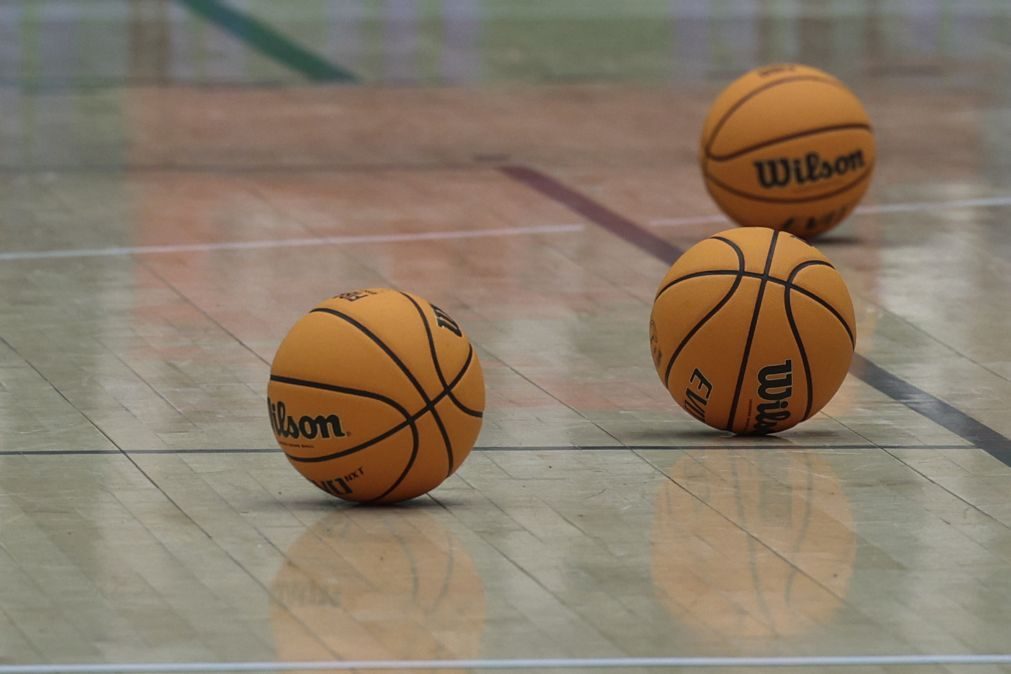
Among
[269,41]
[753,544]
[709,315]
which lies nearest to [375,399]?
[753,544]

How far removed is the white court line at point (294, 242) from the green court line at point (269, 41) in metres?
6.94

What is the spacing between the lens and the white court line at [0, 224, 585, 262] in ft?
50.8

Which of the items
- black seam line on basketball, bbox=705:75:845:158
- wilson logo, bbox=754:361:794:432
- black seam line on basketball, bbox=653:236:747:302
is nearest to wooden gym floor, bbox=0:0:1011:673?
wilson logo, bbox=754:361:794:432

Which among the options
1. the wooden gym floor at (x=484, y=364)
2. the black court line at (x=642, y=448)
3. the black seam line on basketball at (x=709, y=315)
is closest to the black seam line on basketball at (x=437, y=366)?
the wooden gym floor at (x=484, y=364)

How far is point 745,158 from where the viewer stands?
15578 mm

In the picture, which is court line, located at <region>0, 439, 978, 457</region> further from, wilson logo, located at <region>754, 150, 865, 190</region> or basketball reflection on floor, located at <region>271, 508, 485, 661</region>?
wilson logo, located at <region>754, 150, 865, 190</region>

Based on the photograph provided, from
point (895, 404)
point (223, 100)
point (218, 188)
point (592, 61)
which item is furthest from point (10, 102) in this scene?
point (895, 404)

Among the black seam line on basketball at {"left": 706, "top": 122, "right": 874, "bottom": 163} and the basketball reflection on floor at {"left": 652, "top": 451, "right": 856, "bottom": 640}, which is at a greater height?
the black seam line on basketball at {"left": 706, "top": 122, "right": 874, "bottom": 163}

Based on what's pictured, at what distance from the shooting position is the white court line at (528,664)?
7914mm

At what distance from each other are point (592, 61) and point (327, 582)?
16197 mm

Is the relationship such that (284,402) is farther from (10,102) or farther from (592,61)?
(592,61)

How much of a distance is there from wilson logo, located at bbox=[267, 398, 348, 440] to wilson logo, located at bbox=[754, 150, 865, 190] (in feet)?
21.1

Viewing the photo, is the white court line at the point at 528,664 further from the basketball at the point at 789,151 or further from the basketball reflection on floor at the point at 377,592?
the basketball at the point at 789,151

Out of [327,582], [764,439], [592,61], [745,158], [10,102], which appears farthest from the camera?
[592,61]
